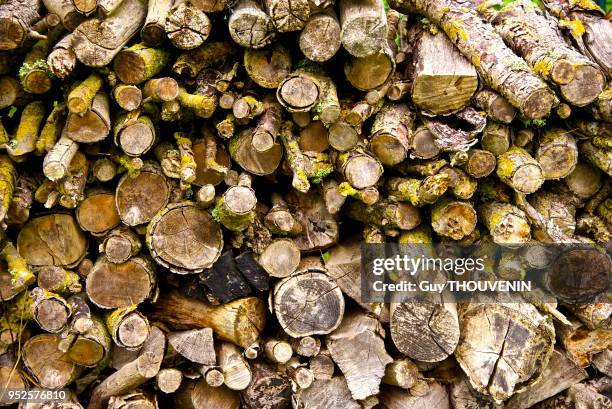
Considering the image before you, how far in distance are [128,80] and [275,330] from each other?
1634mm

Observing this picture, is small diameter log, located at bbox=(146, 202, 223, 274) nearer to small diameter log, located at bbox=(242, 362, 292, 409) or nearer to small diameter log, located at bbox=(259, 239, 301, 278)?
small diameter log, located at bbox=(259, 239, 301, 278)

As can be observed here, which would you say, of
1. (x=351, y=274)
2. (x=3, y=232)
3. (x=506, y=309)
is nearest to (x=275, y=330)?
(x=351, y=274)

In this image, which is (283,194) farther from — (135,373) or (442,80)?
(135,373)

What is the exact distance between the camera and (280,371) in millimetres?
3232

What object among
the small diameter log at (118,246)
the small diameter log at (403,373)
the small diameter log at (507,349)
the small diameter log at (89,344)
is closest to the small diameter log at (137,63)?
the small diameter log at (118,246)

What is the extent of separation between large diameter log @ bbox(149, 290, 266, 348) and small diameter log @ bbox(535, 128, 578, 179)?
176cm

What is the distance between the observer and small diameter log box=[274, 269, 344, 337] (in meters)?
3.12

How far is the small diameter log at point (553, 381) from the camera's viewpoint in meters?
3.25

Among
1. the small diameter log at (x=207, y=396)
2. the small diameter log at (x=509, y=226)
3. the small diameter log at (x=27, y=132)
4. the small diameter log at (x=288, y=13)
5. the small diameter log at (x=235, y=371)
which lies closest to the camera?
the small diameter log at (x=288, y=13)

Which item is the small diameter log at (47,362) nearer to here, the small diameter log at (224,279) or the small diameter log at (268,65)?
the small diameter log at (224,279)

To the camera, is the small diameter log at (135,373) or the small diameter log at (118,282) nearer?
the small diameter log at (135,373)

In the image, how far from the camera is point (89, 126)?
2.92 metres

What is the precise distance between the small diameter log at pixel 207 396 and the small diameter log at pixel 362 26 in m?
2.02

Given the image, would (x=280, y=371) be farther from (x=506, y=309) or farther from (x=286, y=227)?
(x=506, y=309)
